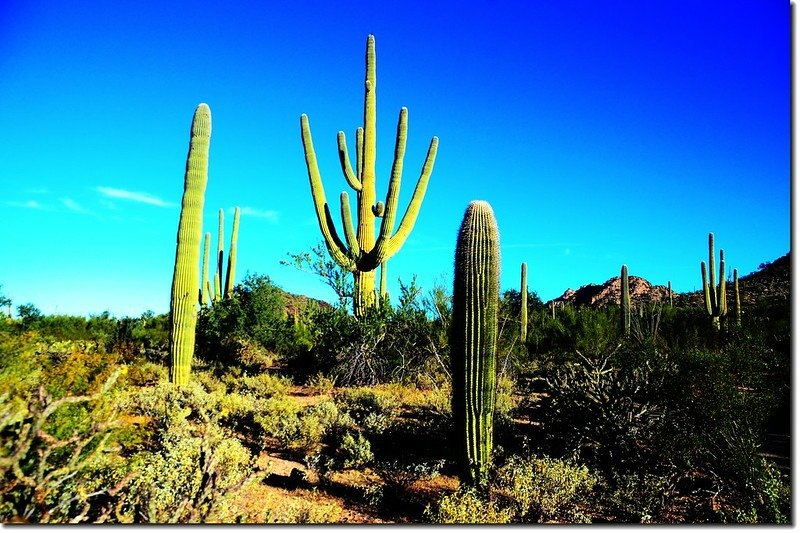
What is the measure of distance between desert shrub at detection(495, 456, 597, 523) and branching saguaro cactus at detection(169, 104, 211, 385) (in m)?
6.29

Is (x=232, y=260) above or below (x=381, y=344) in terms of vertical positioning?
above

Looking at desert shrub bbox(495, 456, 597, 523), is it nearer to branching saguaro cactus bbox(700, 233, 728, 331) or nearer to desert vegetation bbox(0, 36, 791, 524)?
desert vegetation bbox(0, 36, 791, 524)

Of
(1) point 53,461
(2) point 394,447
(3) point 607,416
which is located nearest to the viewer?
(1) point 53,461

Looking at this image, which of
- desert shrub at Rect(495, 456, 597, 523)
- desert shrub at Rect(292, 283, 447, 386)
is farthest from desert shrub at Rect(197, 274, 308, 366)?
desert shrub at Rect(495, 456, 597, 523)

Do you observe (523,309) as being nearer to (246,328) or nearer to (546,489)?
(246,328)

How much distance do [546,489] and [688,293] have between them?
3763 cm

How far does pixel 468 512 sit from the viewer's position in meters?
4.71

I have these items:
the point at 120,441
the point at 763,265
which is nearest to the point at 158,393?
A: the point at 120,441

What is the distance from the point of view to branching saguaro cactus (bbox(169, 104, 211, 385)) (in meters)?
9.83

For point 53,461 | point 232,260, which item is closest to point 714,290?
point 232,260

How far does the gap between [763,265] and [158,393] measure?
38369 millimetres

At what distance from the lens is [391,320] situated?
44.0ft

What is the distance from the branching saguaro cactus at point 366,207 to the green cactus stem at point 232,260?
6.00m

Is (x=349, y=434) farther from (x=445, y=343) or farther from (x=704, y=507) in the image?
(x=445, y=343)
